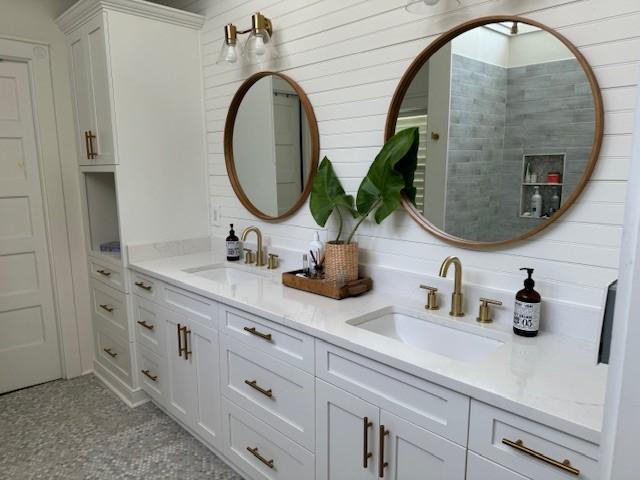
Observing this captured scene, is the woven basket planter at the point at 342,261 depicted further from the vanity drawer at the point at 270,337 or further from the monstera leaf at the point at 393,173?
the vanity drawer at the point at 270,337

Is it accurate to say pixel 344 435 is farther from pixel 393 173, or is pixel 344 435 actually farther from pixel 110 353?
pixel 110 353

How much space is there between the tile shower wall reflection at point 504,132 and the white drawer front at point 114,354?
2184 millimetres

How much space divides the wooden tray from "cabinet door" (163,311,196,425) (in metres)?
0.65

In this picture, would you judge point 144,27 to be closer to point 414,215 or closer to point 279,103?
point 279,103

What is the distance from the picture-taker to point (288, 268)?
8.22 ft

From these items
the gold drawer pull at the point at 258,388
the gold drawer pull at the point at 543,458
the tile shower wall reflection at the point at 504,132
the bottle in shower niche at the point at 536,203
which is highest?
the tile shower wall reflection at the point at 504,132

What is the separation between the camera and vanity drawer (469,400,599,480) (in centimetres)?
101

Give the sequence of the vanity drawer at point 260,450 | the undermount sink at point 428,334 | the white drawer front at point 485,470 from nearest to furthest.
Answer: the white drawer front at point 485,470 < the undermount sink at point 428,334 < the vanity drawer at point 260,450

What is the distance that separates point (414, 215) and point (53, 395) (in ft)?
8.75

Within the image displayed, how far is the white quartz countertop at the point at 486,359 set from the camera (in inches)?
42.0

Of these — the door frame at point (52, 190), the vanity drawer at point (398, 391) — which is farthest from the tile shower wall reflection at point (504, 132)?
the door frame at point (52, 190)

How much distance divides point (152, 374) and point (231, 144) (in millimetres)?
1456

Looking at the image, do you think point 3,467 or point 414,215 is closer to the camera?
point 414,215

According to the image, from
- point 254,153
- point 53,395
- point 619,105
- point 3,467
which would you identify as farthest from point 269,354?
point 53,395
